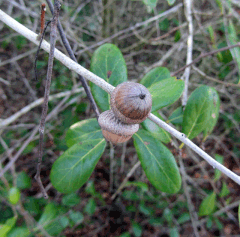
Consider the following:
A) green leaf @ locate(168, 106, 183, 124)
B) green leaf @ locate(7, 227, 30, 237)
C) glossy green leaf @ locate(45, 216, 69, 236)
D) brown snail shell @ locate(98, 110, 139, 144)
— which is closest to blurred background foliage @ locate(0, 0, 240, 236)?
glossy green leaf @ locate(45, 216, 69, 236)

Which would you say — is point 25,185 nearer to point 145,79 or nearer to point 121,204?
point 121,204

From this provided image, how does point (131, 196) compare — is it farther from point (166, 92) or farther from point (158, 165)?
point (166, 92)

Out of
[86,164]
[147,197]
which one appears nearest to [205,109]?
[86,164]

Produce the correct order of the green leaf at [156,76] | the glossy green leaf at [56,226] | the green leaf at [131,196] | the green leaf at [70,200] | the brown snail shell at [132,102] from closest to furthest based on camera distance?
1. the brown snail shell at [132,102]
2. the green leaf at [156,76]
3. the glossy green leaf at [56,226]
4. the green leaf at [70,200]
5. the green leaf at [131,196]

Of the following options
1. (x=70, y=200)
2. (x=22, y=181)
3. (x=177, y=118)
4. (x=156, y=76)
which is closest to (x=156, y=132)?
(x=177, y=118)

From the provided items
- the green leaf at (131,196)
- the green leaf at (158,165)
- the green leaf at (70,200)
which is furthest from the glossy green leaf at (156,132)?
the green leaf at (131,196)

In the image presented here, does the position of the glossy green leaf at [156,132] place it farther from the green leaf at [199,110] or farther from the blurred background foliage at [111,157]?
the blurred background foliage at [111,157]
